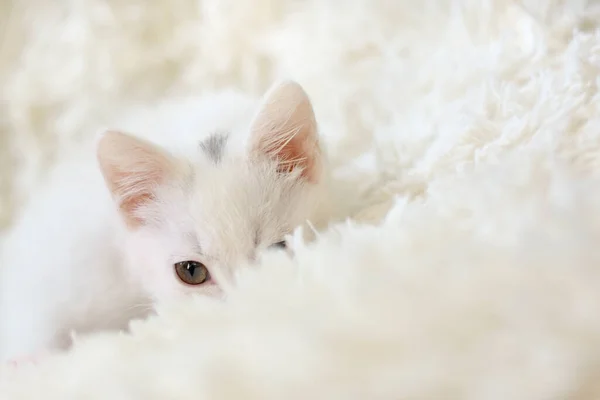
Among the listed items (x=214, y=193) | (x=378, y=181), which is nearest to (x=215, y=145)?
(x=214, y=193)

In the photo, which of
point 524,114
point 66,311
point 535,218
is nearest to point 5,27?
point 66,311

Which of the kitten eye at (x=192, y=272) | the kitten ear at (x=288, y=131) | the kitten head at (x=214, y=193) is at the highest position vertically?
the kitten ear at (x=288, y=131)

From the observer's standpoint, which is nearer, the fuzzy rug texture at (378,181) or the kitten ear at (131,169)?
the fuzzy rug texture at (378,181)

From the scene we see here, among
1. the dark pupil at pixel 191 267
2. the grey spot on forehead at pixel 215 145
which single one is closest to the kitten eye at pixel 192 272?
the dark pupil at pixel 191 267

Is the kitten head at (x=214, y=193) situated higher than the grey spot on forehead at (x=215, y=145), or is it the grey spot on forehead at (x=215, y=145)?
the grey spot on forehead at (x=215, y=145)

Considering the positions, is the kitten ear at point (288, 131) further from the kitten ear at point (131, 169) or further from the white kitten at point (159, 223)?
the kitten ear at point (131, 169)

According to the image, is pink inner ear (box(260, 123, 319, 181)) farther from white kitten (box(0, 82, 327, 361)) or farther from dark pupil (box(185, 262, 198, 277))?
dark pupil (box(185, 262, 198, 277))

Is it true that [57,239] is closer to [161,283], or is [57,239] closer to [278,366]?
[161,283]
